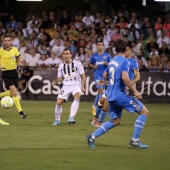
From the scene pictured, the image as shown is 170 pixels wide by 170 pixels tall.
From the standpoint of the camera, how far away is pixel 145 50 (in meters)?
25.7

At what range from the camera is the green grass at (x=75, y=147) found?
9164mm

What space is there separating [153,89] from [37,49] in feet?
18.3

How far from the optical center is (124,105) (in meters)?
10.8

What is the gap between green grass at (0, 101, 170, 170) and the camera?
916 cm

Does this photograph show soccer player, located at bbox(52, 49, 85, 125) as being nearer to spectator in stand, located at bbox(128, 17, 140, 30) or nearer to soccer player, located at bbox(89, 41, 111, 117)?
soccer player, located at bbox(89, 41, 111, 117)

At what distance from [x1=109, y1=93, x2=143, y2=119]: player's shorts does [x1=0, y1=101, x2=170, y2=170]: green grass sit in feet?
2.06

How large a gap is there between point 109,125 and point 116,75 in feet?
2.86

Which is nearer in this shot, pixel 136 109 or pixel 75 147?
pixel 136 109

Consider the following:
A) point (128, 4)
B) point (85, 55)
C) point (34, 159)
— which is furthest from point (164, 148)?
point (128, 4)

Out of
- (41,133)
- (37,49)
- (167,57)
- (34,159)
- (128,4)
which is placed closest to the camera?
(34,159)

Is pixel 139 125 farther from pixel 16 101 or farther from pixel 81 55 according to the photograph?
pixel 81 55

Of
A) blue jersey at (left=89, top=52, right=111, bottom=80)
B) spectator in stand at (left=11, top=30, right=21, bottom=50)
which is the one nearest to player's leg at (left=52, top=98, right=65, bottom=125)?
blue jersey at (left=89, top=52, right=111, bottom=80)

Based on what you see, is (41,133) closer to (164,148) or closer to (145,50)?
(164,148)

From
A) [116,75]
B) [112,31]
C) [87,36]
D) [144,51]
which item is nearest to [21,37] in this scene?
[87,36]
